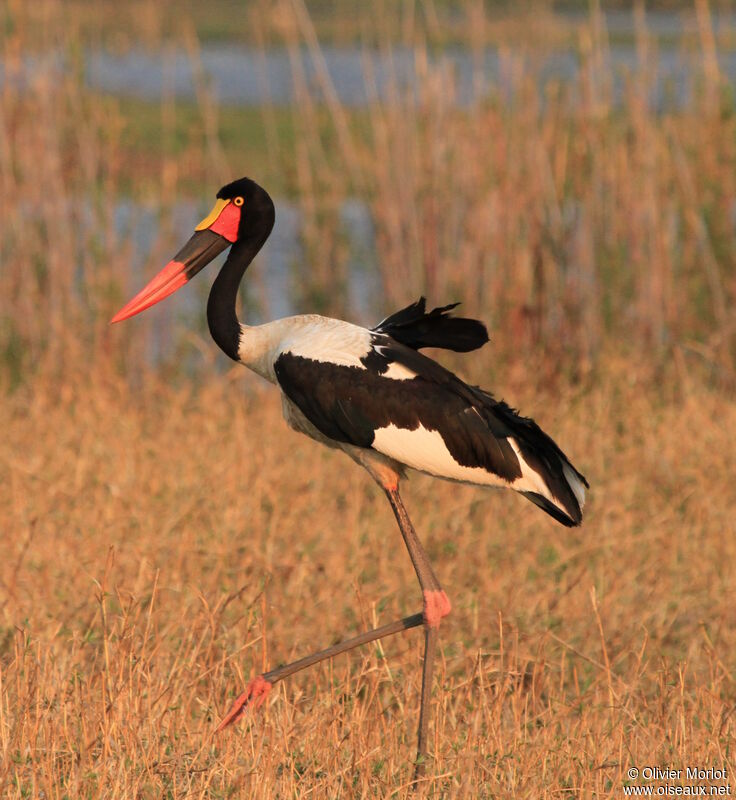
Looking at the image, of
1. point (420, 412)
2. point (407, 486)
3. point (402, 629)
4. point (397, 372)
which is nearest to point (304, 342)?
point (397, 372)

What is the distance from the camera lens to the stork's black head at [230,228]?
4121mm

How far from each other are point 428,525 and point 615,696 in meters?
1.77

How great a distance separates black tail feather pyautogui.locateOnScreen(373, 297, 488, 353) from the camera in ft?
12.8

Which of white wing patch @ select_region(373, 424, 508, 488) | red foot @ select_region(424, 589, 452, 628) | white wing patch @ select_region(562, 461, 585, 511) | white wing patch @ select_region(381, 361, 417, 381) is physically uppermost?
white wing patch @ select_region(381, 361, 417, 381)

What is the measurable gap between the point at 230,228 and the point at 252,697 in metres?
1.37

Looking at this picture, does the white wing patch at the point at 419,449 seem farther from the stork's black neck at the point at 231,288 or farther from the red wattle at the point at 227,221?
the red wattle at the point at 227,221

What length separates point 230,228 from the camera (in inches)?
165

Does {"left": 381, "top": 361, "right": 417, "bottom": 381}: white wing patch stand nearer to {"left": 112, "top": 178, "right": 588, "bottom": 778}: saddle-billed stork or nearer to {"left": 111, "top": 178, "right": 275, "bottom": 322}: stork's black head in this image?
{"left": 112, "top": 178, "right": 588, "bottom": 778}: saddle-billed stork

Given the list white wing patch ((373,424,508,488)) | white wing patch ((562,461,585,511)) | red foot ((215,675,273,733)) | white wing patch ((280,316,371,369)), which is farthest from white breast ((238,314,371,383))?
red foot ((215,675,273,733))

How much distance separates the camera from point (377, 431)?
3898 millimetres

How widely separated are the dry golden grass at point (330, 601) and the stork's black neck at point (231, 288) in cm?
70

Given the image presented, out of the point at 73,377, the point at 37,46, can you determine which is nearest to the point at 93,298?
the point at 73,377

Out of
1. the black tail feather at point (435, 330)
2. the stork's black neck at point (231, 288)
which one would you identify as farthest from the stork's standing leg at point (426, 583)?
the stork's black neck at point (231, 288)

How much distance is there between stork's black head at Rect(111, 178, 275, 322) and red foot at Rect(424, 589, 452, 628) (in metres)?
1.11
